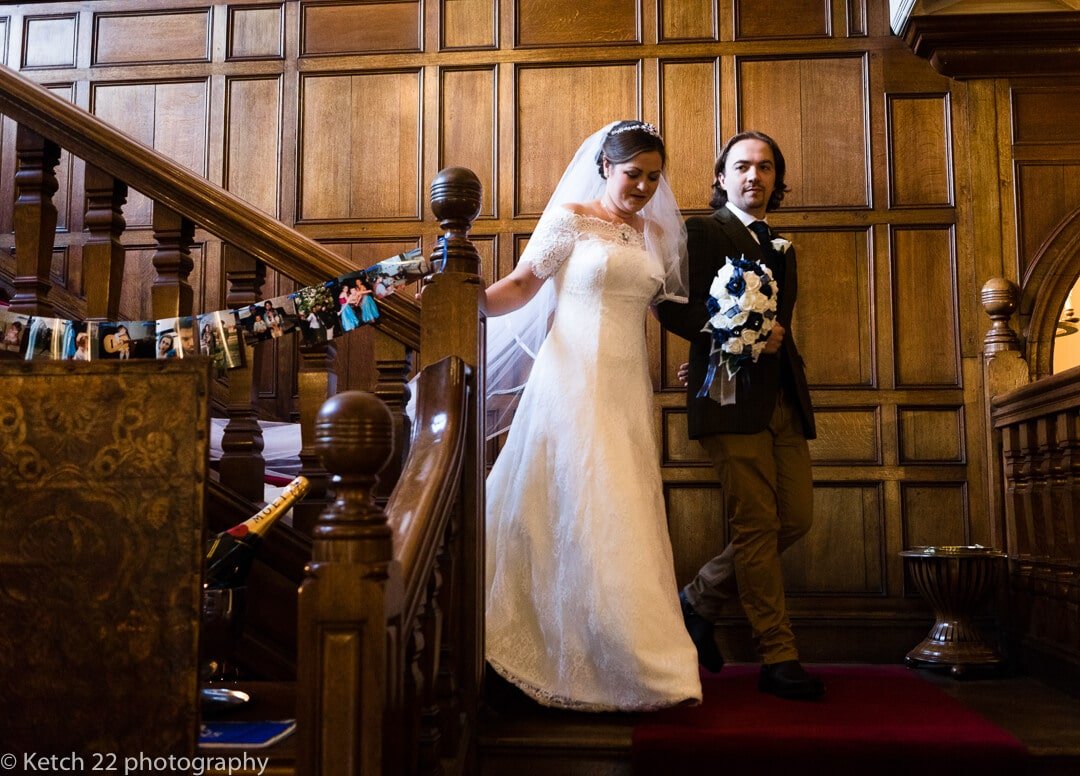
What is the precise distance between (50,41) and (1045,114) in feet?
14.2

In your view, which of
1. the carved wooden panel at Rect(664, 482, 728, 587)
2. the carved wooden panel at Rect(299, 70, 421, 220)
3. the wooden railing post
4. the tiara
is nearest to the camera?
the wooden railing post

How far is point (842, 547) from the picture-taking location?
14.0ft

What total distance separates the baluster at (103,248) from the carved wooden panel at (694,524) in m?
2.31

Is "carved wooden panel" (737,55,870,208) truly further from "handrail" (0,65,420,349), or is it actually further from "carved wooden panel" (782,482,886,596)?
"handrail" (0,65,420,349)

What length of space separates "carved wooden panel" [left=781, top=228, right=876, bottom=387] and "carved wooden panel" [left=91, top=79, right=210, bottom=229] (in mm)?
2586

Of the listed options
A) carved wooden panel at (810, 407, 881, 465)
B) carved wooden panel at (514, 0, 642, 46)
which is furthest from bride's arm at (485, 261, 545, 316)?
carved wooden panel at (514, 0, 642, 46)

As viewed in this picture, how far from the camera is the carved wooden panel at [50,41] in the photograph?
4.84 m

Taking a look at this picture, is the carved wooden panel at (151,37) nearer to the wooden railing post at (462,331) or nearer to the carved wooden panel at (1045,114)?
the wooden railing post at (462,331)

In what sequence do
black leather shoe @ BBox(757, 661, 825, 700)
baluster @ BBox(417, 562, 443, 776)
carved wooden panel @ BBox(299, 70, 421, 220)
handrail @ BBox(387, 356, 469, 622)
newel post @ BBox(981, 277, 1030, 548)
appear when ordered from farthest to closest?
1. carved wooden panel @ BBox(299, 70, 421, 220)
2. newel post @ BBox(981, 277, 1030, 548)
3. black leather shoe @ BBox(757, 661, 825, 700)
4. baluster @ BBox(417, 562, 443, 776)
5. handrail @ BBox(387, 356, 469, 622)

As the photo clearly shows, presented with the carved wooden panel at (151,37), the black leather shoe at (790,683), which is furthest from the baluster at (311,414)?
the carved wooden panel at (151,37)

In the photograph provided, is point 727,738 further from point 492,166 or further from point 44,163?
point 492,166

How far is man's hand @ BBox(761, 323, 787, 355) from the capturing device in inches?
122

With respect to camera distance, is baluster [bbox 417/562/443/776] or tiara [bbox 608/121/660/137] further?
tiara [bbox 608/121/660/137]

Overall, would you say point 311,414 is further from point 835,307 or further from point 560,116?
point 835,307
